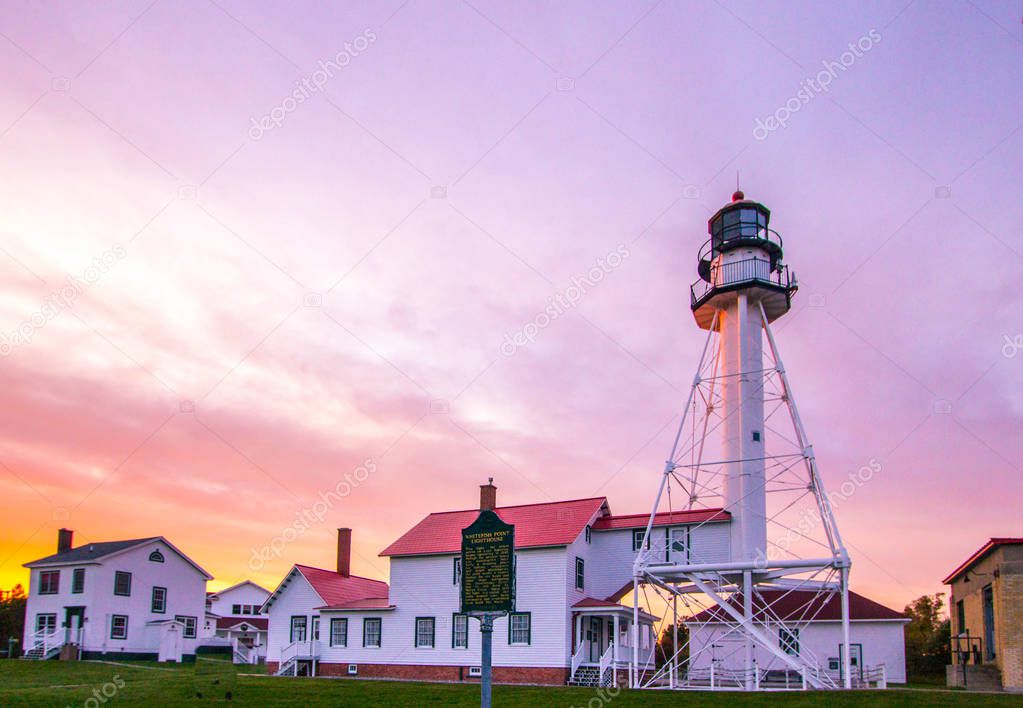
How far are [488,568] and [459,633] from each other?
2183 cm

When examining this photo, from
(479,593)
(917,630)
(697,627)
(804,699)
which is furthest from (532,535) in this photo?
(917,630)

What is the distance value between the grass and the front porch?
5.30 meters

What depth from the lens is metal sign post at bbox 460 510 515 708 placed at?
17.0 meters

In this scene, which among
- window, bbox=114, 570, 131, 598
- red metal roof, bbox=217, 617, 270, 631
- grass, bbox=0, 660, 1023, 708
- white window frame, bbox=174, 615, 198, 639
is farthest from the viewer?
red metal roof, bbox=217, 617, 270, 631

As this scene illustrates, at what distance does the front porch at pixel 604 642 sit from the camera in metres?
34.0

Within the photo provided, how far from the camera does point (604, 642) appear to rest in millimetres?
37438

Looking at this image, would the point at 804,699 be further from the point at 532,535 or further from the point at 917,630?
the point at 917,630

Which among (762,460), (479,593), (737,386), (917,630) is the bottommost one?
(917,630)

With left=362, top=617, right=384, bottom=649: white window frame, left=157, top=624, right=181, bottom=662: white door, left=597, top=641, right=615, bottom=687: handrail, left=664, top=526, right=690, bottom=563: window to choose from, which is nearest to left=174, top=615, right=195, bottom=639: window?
left=157, top=624, right=181, bottom=662: white door

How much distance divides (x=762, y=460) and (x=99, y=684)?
23.5 metres

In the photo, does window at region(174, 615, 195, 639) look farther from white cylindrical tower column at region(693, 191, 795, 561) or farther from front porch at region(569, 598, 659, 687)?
white cylindrical tower column at region(693, 191, 795, 561)

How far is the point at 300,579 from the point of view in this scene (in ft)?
141

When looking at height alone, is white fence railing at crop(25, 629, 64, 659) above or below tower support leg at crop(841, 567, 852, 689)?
below

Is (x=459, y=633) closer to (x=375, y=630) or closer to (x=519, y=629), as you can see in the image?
(x=519, y=629)
